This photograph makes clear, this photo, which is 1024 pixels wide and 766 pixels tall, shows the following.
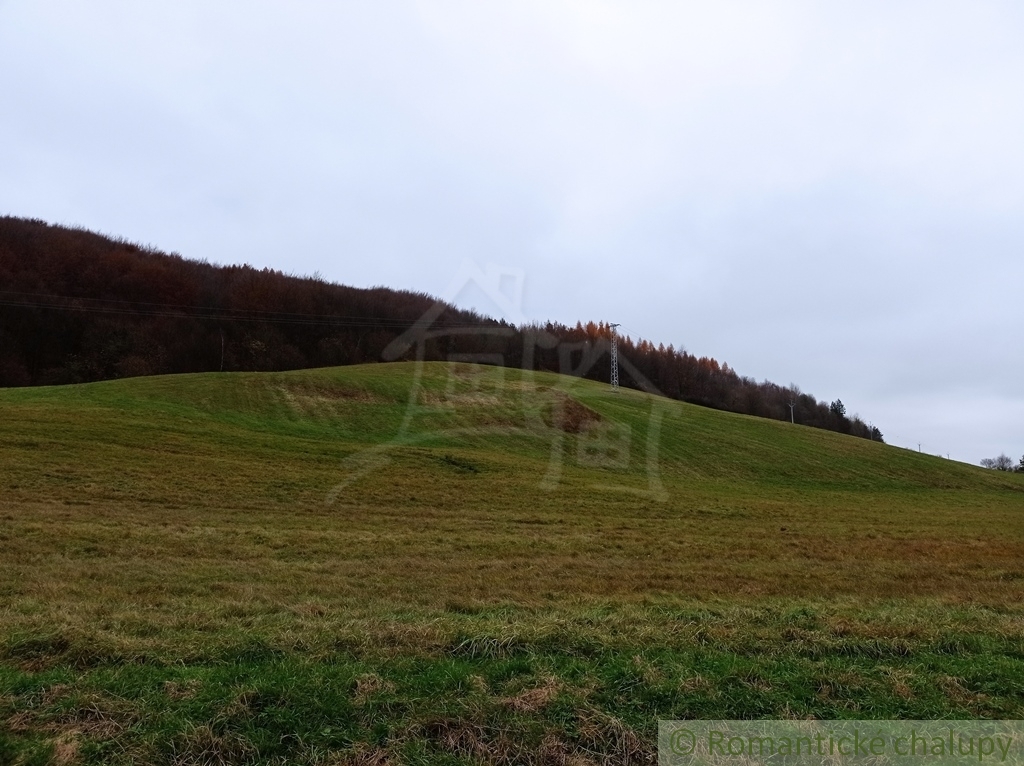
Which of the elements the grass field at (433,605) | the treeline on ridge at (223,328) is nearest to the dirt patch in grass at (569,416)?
the treeline on ridge at (223,328)

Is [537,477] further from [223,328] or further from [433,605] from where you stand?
[223,328]

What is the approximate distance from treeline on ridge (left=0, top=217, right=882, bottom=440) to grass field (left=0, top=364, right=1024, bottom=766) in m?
34.7

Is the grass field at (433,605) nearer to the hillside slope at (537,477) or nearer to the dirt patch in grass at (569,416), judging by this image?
the hillside slope at (537,477)

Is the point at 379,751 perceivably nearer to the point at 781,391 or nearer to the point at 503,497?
the point at 503,497

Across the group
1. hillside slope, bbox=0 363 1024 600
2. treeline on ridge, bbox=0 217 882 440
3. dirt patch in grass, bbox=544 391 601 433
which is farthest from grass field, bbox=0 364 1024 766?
treeline on ridge, bbox=0 217 882 440

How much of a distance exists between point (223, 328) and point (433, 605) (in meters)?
102

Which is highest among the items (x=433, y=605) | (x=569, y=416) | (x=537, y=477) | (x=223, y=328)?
(x=223, y=328)

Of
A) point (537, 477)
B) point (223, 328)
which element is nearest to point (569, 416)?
point (537, 477)

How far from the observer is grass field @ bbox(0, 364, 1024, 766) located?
507 cm

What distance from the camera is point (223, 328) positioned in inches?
3954

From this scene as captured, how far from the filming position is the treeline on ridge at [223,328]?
7981cm

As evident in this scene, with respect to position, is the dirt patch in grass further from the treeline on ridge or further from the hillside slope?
the treeline on ridge

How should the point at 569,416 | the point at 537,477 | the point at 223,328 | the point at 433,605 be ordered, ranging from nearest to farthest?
1. the point at 433,605
2. the point at 537,477
3. the point at 569,416
4. the point at 223,328

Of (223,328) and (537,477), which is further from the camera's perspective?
(223,328)
